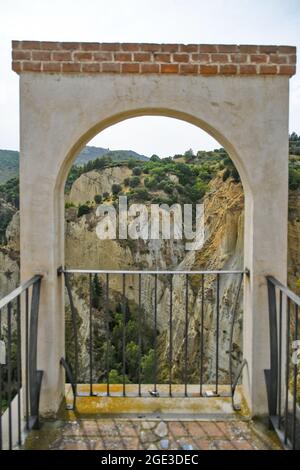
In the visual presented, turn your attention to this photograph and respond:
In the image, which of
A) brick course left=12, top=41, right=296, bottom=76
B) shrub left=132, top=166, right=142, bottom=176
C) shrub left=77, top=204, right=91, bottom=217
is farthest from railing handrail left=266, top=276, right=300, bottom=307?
shrub left=132, top=166, right=142, bottom=176

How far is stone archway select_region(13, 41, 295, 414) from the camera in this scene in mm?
2557

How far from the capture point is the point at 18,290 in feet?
7.19

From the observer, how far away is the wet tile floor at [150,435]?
231 centimetres

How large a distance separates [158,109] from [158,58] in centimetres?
35

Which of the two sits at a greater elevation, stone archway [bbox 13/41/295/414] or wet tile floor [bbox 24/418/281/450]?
stone archway [bbox 13/41/295/414]

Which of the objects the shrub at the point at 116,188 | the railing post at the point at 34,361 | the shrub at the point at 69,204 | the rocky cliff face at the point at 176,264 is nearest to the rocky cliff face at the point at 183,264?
the rocky cliff face at the point at 176,264

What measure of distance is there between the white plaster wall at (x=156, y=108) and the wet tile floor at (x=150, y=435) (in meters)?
0.21

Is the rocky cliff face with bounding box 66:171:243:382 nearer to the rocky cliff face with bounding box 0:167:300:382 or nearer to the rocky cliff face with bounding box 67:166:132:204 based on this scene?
the rocky cliff face with bounding box 0:167:300:382

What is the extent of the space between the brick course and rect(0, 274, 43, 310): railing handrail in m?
1.50

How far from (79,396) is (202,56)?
284 centimetres

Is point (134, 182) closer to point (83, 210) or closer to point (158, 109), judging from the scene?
point (83, 210)

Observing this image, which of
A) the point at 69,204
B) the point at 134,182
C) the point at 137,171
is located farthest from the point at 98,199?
the point at 137,171

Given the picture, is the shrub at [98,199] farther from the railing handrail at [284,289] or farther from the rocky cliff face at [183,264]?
the railing handrail at [284,289]

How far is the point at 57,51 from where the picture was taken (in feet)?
8.32
